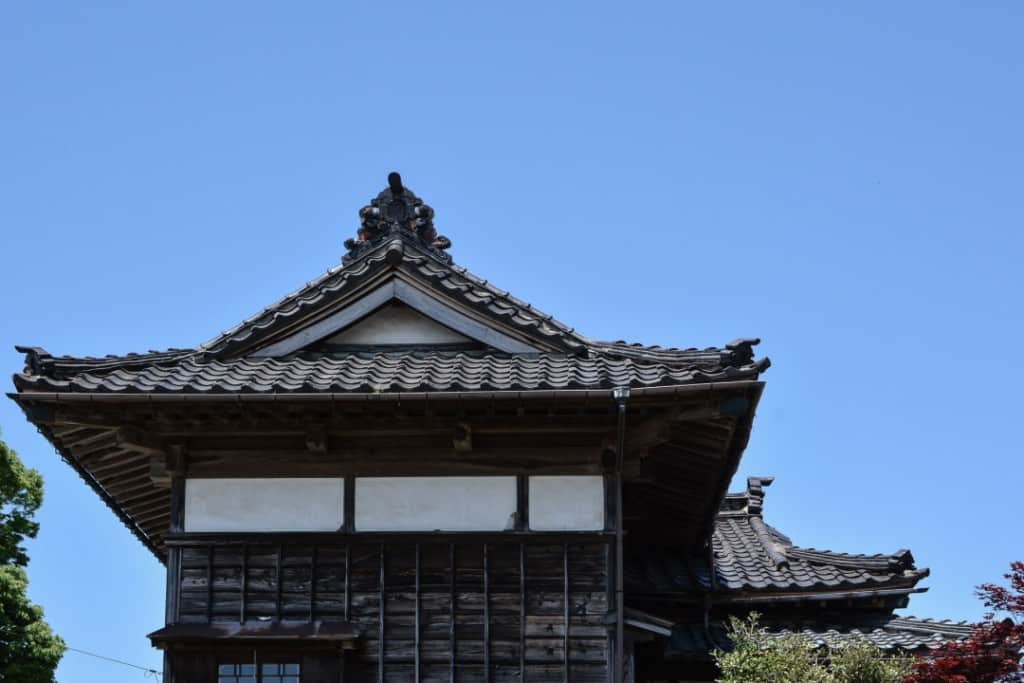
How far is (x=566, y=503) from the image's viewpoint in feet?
50.6

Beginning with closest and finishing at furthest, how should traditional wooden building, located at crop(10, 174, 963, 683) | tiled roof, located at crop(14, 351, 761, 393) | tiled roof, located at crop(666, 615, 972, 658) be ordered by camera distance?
tiled roof, located at crop(14, 351, 761, 393), traditional wooden building, located at crop(10, 174, 963, 683), tiled roof, located at crop(666, 615, 972, 658)

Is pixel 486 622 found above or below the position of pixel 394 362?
below

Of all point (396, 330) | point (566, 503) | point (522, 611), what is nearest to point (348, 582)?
point (522, 611)

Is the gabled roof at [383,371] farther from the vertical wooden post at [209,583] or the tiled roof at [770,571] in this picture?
the tiled roof at [770,571]

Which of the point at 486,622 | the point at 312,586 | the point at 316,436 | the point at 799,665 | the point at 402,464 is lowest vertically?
the point at 799,665

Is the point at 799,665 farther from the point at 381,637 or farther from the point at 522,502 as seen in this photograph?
the point at 381,637

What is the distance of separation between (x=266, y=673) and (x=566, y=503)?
3375 mm

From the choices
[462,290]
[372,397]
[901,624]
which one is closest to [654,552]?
[901,624]

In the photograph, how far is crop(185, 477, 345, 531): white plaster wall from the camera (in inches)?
607

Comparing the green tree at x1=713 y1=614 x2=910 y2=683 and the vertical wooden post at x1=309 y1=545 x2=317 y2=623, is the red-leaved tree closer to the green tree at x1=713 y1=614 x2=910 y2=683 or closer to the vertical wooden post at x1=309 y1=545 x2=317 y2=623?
the green tree at x1=713 y1=614 x2=910 y2=683

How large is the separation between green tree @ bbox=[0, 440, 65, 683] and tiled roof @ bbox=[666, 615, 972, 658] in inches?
447

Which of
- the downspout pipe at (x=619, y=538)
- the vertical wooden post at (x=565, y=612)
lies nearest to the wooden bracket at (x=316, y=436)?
the vertical wooden post at (x=565, y=612)

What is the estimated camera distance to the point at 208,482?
15.6m

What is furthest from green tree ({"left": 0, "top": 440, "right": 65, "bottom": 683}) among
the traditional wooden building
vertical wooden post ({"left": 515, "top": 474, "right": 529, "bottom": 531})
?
Result: vertical wooden post ({"left": 515, "top": 474, "right": 529, "bottom": 531})
